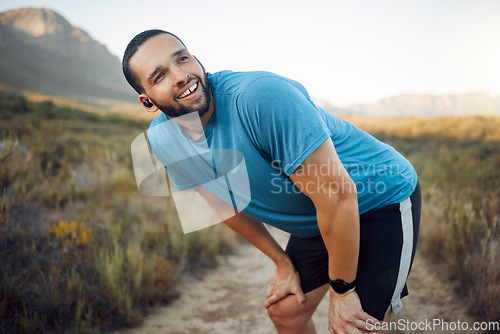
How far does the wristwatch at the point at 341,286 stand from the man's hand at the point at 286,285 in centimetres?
33

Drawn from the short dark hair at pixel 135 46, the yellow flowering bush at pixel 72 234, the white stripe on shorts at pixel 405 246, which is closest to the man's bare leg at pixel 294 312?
the white stripe on shorts at pixel 405 246

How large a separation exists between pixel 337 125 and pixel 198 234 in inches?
117

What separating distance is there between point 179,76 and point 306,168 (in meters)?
0.73

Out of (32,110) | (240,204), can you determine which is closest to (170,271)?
(240,204)

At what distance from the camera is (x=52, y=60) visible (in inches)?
5669

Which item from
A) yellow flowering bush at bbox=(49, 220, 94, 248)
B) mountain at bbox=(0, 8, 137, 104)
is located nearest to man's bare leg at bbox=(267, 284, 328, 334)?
yellow flowering bush at bbox=(49, 220, 94, 248)

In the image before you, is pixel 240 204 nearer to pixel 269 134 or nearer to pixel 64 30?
pixel 269 134

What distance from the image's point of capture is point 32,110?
14.0 m

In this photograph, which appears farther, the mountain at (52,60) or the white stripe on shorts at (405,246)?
the mountain at (52,60)

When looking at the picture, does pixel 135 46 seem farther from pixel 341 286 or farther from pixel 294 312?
pixel 294 312

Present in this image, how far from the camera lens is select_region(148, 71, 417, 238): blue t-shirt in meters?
1.16

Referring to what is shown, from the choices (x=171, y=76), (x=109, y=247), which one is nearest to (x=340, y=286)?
(x=171, y=76)

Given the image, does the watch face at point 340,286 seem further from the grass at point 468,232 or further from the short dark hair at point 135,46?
the grass at point 468,232

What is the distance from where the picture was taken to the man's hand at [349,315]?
4.76ft
